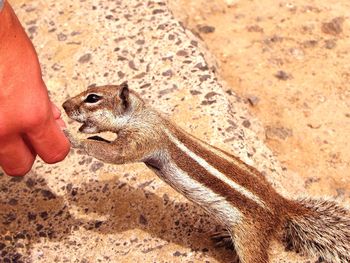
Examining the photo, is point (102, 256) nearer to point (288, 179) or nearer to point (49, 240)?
point (49, 240)

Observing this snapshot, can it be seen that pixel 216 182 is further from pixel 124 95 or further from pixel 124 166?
pixel 124 166

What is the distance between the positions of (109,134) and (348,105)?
210 centimetres

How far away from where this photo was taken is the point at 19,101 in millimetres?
2674

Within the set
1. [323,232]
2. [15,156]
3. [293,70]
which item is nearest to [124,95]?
[15,156]

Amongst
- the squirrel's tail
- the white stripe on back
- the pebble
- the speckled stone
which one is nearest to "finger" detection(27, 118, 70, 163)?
the white stripe on back

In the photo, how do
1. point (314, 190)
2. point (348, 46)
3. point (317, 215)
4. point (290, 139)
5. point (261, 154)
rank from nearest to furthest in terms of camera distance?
point (317, 215), point (261, 154), point (314, 190), point (290, 139), point (348, 46)

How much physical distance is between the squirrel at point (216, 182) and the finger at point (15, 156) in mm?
536

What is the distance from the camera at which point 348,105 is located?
5125mm

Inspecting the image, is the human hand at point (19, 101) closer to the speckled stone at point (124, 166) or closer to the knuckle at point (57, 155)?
the knuckle at point (57, 155)

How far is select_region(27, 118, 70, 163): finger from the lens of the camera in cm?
285

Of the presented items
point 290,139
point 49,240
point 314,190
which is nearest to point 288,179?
point 314,190

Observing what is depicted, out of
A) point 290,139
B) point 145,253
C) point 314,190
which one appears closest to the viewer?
point 145,253

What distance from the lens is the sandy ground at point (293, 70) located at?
4.76 metres

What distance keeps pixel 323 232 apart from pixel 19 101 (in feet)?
6.04
